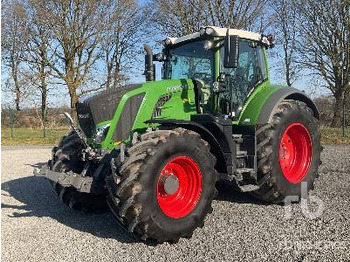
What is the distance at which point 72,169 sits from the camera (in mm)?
5117

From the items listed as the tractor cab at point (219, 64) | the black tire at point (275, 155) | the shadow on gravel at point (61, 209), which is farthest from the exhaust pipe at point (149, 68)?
the shadow on gravel at point (61, 209)

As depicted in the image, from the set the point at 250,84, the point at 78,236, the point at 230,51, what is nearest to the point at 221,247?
the point at 78,236

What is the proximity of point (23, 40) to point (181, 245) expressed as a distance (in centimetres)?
2438

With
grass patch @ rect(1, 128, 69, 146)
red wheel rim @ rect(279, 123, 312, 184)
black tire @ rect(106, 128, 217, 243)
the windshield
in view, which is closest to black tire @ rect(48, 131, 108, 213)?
black tire @ rect(106, 128, 217, 243)

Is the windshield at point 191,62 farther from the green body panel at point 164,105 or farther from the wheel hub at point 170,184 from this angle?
the wheel hub at point 170,184

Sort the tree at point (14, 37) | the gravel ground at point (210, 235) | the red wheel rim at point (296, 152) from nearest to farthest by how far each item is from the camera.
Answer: the gravel ground at point (210, 235) < the red wheel rim at point (296, 152) < the tree at point (14, 37)

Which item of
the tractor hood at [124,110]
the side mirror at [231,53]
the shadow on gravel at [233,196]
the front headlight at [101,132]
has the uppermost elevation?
the side mirror at [231,53]

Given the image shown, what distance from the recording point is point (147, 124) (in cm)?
490

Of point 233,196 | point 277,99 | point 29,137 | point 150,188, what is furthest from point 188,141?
point 29,137

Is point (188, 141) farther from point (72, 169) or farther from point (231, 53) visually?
point (72, 169)

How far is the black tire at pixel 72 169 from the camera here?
16.7 ft

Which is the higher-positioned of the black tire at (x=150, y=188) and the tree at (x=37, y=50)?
the tree at (x=37, y=50)

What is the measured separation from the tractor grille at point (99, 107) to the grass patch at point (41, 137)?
11.9 metres

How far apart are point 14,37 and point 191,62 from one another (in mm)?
25179
